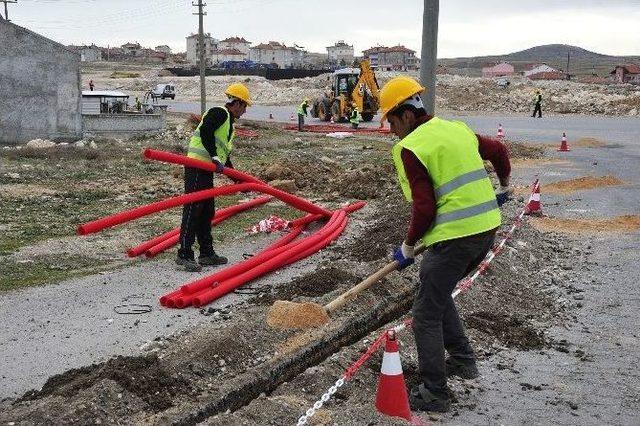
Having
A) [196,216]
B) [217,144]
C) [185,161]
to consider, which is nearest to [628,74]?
[217,144]

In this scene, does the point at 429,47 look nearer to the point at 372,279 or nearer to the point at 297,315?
the point at 297,315

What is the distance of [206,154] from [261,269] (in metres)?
1.45

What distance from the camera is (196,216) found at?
759cm

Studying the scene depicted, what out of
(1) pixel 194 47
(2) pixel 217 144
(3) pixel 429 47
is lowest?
(2) pixel 217 144

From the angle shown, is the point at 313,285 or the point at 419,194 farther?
the point at 313,285

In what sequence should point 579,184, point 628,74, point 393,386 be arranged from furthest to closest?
1. point 628,74
2. point 579,184
3. point 393,386

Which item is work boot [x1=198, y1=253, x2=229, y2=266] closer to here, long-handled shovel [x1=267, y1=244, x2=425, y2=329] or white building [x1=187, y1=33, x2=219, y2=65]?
long-handled shovel [x1=267, y1=244, x2=425, y2=329]

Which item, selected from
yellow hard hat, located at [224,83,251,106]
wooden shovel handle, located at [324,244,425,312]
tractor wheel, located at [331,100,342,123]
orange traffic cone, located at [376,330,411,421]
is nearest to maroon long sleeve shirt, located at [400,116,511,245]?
wooden shovel handle, located at [324,244,425,312]

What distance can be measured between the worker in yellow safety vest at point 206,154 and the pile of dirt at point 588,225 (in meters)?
5.02

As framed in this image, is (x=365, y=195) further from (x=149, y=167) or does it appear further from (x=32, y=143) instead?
(x=32, y=143)

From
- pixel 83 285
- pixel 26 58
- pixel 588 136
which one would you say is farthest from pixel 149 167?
pixel 588 136

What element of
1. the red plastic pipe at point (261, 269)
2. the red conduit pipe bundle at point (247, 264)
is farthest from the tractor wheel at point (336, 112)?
the red plastic pipe at point (261, 269)

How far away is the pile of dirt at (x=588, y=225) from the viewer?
32.4 ft

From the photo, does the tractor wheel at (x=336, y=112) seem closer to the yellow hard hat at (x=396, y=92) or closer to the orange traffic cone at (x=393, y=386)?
the yellow hard hat at (x=396, y=92)
